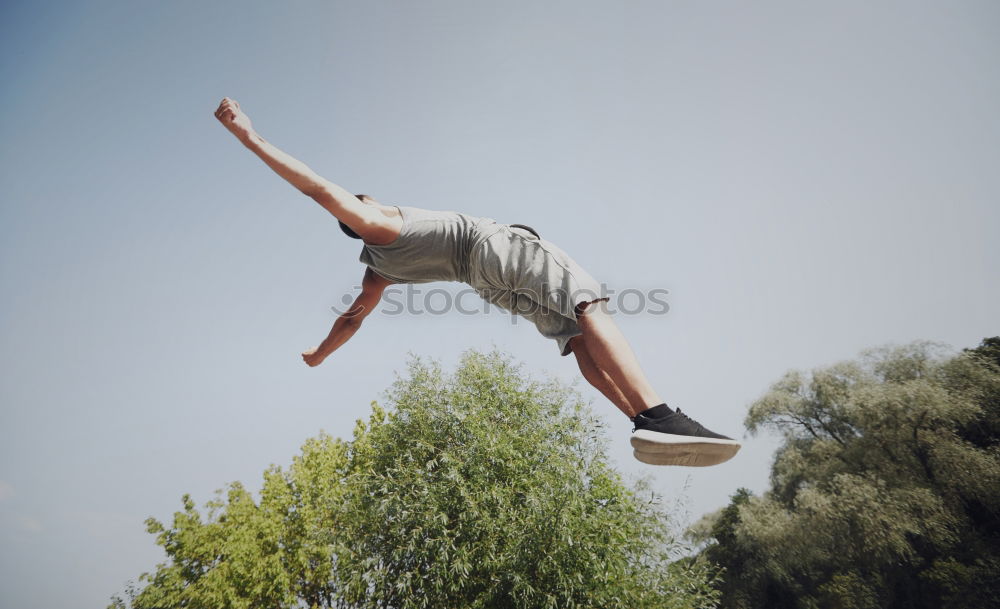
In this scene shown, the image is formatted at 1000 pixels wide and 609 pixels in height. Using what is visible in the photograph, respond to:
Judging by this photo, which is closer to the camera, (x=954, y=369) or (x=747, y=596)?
(x=954, y=369)

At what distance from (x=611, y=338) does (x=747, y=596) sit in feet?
91.2

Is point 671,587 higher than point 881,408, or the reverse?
point 881,408

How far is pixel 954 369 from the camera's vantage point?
17438 millimetres

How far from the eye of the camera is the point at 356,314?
2.87 metres

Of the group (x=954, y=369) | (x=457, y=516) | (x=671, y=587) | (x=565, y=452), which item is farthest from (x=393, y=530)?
(x=954, y=369)

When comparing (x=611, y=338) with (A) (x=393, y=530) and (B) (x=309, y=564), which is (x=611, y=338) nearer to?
(A) (x=393, y=530)

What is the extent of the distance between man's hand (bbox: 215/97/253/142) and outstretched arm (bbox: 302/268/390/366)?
1.06m

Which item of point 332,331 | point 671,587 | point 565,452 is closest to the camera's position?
point 332,331

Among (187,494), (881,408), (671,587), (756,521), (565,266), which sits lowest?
(756,521)

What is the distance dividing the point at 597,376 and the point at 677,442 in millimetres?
527

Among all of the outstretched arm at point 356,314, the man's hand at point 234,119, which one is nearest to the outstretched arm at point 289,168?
the man's hand at point 234,119

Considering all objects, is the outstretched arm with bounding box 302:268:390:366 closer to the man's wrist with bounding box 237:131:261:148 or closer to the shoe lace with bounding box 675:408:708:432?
the man's wrist with bounding box 237:131:261:148

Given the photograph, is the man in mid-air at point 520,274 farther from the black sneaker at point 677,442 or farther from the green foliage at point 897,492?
the green foliage at point 897,492

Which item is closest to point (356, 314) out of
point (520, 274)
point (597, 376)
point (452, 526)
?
point (520, 274)
